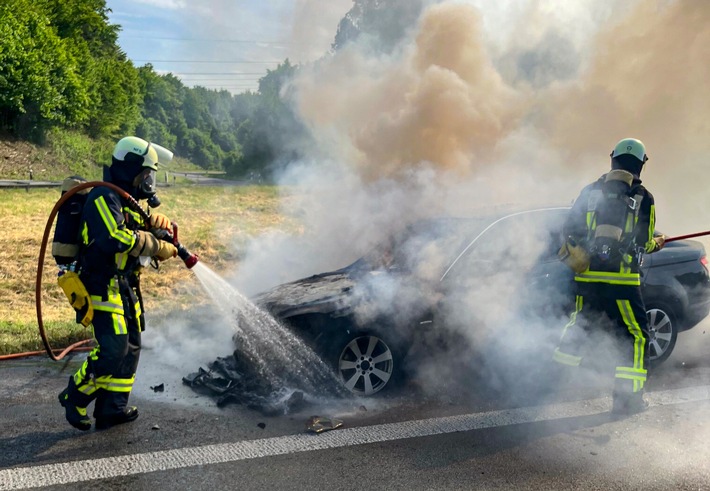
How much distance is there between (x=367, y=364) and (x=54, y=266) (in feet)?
23.9

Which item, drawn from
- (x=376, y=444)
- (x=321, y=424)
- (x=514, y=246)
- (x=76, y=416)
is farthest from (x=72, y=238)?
(x=514, y=246)

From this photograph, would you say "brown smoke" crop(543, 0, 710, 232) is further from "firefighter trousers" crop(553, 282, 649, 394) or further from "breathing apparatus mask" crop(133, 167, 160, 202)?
"breathing apparatus mask" crop(133, 167, 160, 202)

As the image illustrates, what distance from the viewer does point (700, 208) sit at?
10.9m

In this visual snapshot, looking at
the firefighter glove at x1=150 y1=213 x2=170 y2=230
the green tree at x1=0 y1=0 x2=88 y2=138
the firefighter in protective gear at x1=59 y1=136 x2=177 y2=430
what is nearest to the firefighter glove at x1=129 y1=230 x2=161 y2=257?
the firefighter in protective gear at x1=59 y1=136 x2=177 y2=430

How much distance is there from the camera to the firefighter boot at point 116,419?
14.3 ft

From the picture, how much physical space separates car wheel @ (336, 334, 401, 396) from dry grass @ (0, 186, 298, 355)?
3.07 m

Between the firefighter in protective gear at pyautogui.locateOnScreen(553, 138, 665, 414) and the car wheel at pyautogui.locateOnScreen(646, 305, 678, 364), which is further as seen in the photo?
the car wheel at pyautogui.locateOnScreen(646, 305, 678, 364)

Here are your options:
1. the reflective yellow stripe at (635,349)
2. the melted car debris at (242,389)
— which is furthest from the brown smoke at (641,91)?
the melted car debris at (242,389)

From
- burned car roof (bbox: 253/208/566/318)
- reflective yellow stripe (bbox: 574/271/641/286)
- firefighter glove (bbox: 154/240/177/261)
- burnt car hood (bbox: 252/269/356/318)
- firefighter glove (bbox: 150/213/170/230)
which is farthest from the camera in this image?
burned car roof (bbox: 253/208/566/318)

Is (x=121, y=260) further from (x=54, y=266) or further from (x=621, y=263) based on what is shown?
(x=54, y=266)

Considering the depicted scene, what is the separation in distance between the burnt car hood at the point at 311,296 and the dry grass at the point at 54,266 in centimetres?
230

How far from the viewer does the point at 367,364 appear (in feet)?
16.5

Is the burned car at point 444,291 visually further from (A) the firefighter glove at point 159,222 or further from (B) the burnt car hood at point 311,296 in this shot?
(A) the firefighter glove at point 159,222

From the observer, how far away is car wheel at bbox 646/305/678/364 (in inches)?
225
